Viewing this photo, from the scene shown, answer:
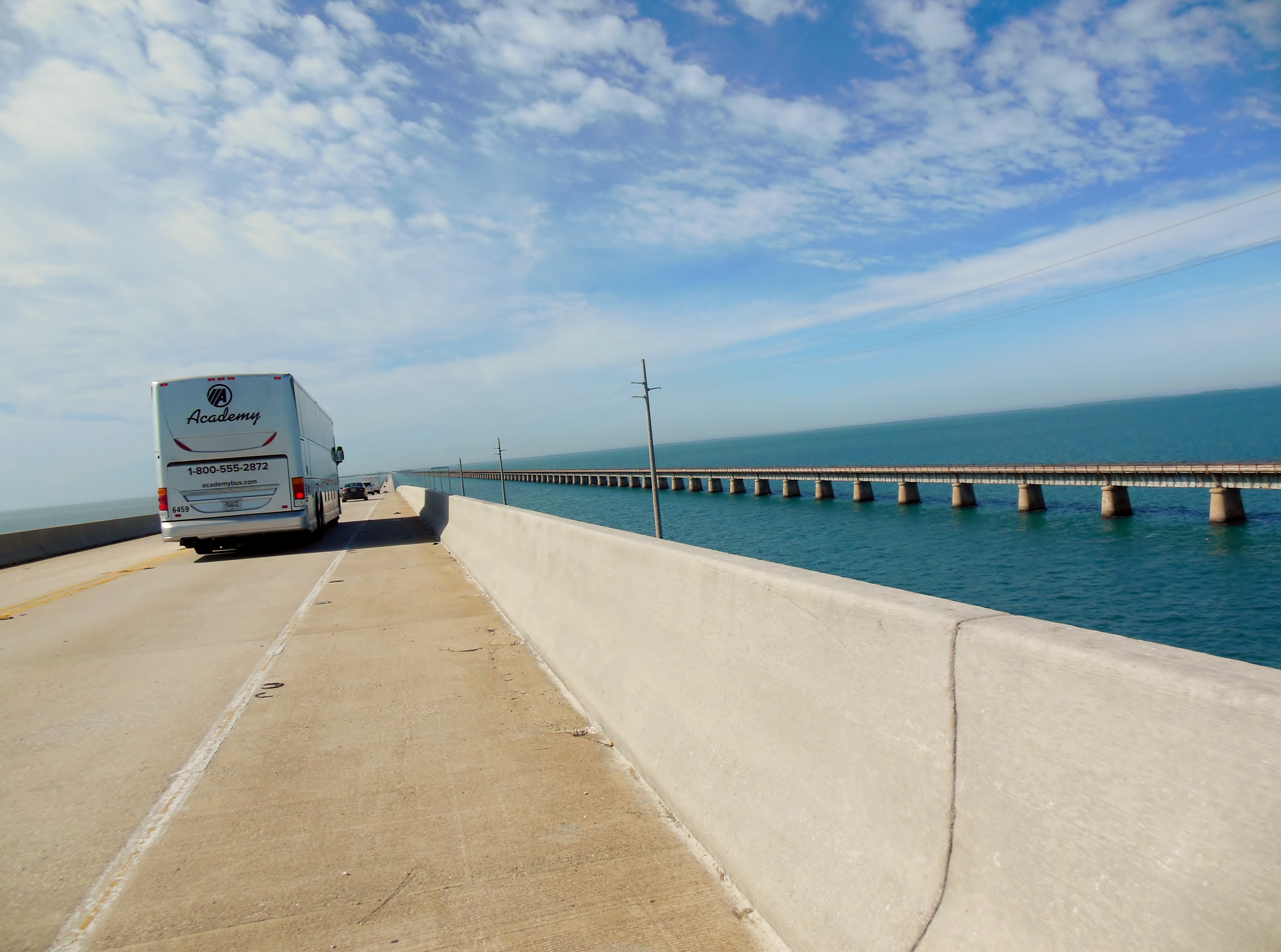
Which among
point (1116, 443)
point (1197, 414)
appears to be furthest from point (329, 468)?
point (1197, 414)

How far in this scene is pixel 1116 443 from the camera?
356 feet

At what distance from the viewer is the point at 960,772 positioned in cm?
244

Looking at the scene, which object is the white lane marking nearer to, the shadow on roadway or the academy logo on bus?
the academy logo on bus

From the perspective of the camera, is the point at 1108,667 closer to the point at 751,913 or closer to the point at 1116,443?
the point at 751,913

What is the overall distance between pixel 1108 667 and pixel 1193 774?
307mm

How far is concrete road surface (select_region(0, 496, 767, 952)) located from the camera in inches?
134

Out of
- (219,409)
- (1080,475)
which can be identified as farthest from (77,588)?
(1080,475)

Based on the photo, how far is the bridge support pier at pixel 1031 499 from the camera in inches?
1991

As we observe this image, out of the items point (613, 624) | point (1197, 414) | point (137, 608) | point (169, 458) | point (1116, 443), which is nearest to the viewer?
point (613, 624)

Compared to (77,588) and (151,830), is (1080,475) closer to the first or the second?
(77,588)

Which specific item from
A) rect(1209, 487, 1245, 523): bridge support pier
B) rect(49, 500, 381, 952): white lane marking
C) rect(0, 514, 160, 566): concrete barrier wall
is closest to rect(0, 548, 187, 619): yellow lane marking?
rect(0, 514, 160, 566): concrete barrier wall

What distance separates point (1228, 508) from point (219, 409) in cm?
4349

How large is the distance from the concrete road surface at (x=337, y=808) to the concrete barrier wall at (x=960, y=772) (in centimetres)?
45

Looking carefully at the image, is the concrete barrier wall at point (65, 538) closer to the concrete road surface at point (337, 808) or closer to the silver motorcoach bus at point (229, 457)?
the silver motorcoach bus at point (229, 457)
